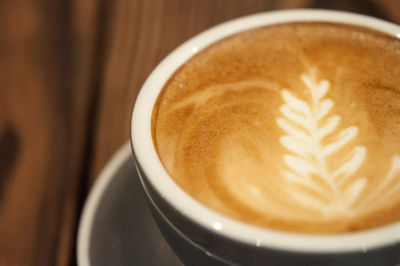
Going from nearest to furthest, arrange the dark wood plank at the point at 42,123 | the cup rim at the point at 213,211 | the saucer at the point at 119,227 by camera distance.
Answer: the cup rim at the point at 213,211
the saucer at the point at 119,227
the dark wood plank at the point at 42,123

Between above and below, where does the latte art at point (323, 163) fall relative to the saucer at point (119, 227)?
above

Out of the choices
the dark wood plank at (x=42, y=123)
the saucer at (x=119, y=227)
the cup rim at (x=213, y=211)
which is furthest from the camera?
the dark wood plank at (x=42, y=123)

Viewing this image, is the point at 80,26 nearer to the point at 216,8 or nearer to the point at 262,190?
the point at 216,8

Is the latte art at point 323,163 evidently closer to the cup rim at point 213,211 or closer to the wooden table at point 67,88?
the cup rim at point 213,211

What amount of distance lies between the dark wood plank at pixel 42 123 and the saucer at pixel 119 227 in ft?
0.31

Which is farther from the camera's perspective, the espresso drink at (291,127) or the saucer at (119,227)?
the saucer at (119,227)

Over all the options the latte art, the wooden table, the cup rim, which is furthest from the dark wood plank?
the latte art

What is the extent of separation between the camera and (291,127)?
1.84 ft

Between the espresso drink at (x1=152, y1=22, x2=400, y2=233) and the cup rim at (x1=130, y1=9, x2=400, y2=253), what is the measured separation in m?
0.01

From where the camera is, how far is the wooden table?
0.78m

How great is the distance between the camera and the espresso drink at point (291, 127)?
18.8 inches

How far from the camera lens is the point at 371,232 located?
0.43 metres

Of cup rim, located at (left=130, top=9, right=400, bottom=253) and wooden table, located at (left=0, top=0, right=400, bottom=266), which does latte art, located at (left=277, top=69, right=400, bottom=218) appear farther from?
wooden table, located at (left=0, top=0, right=400, bottom=266)

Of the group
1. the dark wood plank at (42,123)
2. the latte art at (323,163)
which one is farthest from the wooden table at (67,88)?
the latte art at (323,163)
